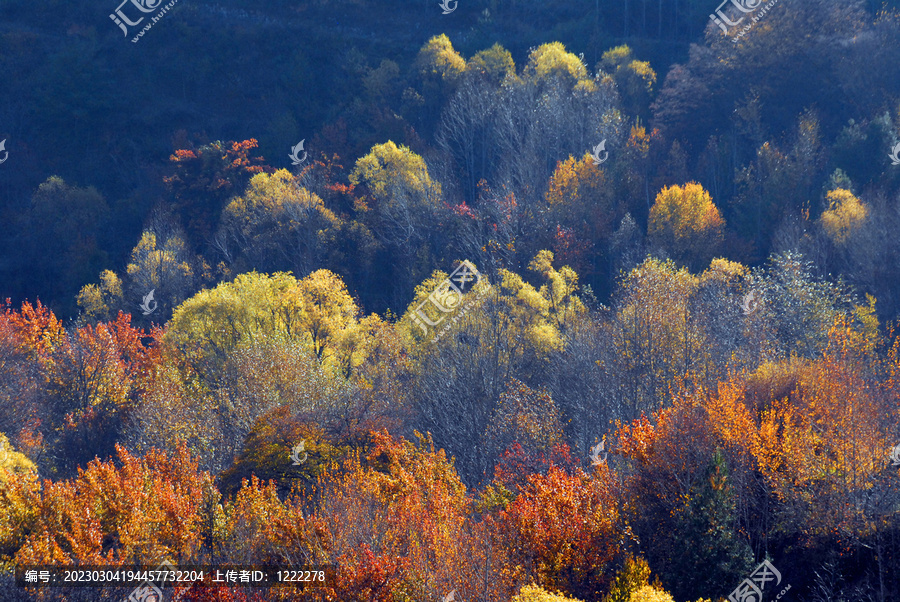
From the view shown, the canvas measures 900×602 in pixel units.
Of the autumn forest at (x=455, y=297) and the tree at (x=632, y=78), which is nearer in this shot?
the autumn forest at (x=455, y=297)

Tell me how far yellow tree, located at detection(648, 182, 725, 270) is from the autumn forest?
210 millimetres

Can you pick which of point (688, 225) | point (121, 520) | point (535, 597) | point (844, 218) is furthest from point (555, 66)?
point (535, 597)

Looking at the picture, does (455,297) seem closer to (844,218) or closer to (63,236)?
(844,218)

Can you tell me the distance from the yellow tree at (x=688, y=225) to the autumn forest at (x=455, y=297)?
0.21 m

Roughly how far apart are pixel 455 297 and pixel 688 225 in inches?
781

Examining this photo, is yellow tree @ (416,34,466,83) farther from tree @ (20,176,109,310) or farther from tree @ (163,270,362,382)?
tree @ (20,176,109,310)

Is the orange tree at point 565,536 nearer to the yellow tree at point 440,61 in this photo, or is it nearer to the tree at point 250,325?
the tree at point 250,325

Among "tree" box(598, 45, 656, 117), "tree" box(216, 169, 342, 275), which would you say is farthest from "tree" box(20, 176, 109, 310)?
"tree" box(598, 45, 656, 117)

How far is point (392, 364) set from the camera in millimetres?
45625

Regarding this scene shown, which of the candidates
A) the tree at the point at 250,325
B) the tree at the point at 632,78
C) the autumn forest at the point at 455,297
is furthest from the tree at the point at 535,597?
the tree at the point at 632,78

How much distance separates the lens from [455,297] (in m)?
50.2

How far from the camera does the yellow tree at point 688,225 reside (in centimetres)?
5691

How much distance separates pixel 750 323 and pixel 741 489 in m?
17.4

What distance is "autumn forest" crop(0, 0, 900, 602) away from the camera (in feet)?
81.2
